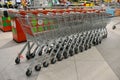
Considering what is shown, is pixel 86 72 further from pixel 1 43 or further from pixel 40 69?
pixel 1 43

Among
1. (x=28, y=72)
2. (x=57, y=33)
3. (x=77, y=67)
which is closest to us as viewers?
(x=28, y=72)

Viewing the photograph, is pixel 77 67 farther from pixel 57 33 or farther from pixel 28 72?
pixel 28 72

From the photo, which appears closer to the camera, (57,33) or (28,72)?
(28,72)

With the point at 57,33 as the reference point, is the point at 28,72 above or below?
below

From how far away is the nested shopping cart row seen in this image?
296 cm

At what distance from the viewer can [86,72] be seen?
9.68 ft

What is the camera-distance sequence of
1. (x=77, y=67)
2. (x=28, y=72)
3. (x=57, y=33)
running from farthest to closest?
(x=57, y=33) → (x=77, y=67) → (x=28, y=72)

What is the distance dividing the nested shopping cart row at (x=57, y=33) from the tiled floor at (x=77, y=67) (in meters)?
0.16

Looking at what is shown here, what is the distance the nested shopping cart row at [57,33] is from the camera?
117 inches

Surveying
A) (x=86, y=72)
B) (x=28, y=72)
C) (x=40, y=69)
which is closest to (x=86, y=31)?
(x=86, y=72)

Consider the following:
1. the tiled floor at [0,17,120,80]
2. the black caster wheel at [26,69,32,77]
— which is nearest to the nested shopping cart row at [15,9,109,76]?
the black caster wheel at [26,69,32,77]

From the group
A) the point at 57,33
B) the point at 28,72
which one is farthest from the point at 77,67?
the point at 28,72

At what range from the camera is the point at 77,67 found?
3.16 metres

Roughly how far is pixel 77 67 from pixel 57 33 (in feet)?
2.77
